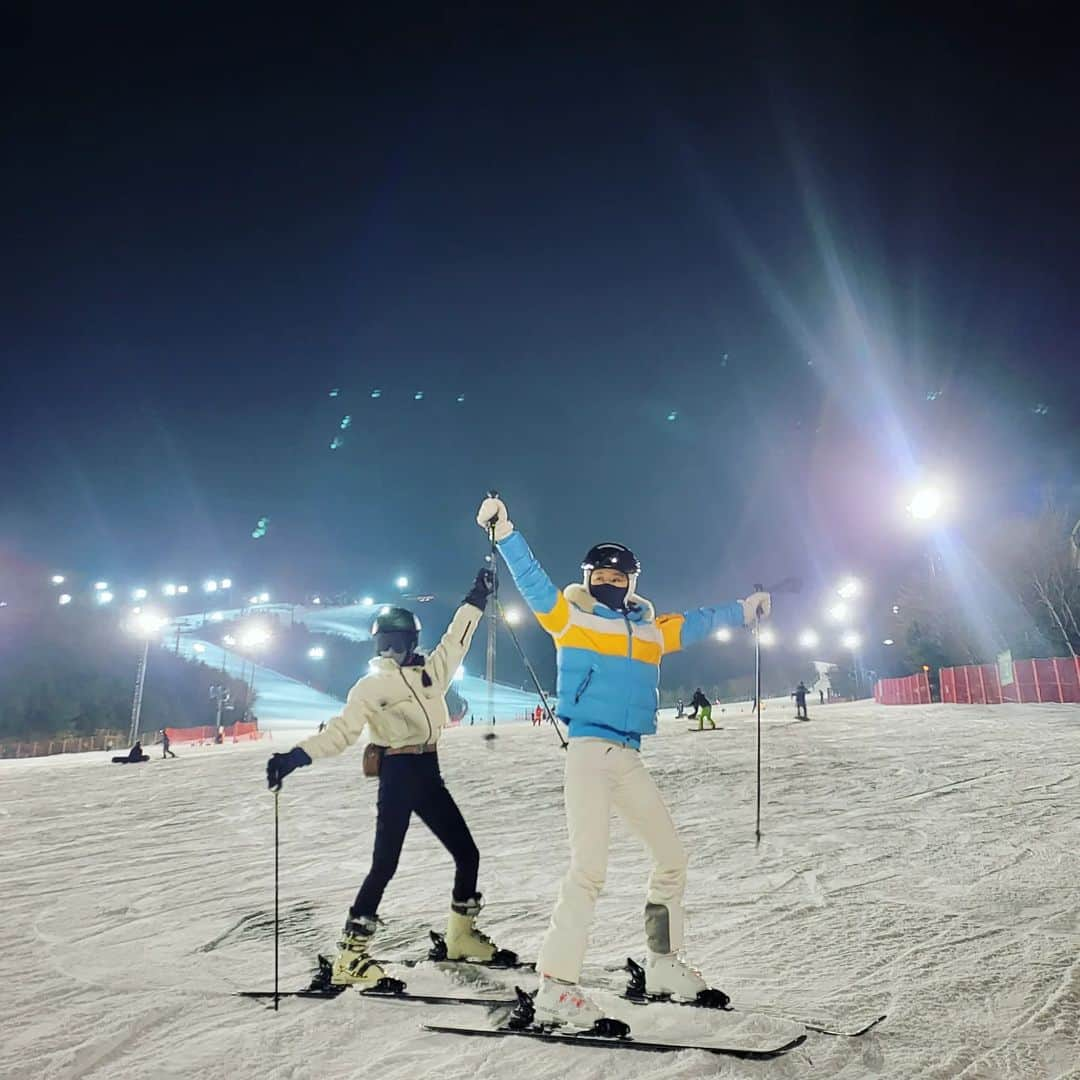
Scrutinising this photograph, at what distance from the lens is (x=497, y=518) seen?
4.11 meters

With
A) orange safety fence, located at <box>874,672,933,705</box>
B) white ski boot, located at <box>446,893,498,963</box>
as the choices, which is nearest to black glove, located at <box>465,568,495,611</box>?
white ski boot, located at <box>446,893,498,963</box>

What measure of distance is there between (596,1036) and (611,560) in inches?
90.6

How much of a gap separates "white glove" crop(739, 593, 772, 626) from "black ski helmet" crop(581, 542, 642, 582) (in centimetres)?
89

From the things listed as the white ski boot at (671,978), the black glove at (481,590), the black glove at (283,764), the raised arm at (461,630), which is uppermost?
the black glove at (481,590)

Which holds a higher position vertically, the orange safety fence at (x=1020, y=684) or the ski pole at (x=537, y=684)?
the ski pole at (x=537, y=684)

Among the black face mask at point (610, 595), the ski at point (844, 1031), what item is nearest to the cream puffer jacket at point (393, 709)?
the black face mask at point (610, 595)

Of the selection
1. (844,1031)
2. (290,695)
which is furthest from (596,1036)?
(290,695)

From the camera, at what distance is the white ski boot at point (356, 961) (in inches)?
158

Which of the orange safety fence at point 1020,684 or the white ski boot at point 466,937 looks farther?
the orange safety fence at point 1020,684

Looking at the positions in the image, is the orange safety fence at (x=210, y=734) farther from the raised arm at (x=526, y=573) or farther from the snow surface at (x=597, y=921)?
the raised arm at (x=526, y=573)

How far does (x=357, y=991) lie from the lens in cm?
394

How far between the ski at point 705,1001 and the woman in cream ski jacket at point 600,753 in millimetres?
44

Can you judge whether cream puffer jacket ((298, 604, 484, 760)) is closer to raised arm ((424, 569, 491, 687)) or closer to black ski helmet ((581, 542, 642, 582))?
raised arm ((424, 569, 491, 687))

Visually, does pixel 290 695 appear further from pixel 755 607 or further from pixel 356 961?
pixel 755 607
